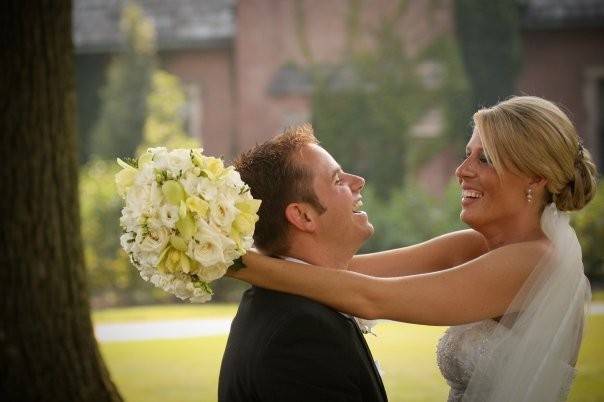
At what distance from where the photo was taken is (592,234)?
1600cm

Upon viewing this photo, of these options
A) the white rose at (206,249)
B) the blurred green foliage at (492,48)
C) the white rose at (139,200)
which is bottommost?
the white rose at (206,249)

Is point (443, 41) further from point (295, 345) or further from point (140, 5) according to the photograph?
point (295, 345)

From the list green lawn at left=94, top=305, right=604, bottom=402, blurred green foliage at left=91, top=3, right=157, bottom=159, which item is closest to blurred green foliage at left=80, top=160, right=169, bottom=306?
green lawn at left=94, top=305, right=604, bottom=402

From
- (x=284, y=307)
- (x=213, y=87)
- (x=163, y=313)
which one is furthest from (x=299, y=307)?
(x=213, y=87)

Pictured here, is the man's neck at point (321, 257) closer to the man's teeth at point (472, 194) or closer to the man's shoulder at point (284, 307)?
the man's shoulder at point (284, 307)

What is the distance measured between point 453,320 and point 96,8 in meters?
21.7

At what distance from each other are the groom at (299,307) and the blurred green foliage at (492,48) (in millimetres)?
17869

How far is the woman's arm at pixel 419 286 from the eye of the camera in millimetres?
3275

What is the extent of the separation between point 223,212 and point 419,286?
80 cm

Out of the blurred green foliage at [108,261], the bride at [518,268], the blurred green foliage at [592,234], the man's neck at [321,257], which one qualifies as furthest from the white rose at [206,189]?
the blurred green foliage at [592,234]

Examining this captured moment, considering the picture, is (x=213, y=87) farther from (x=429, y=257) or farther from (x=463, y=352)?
(x=463, y=352)

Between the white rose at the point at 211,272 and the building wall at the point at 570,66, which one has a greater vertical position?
the building wall at the point at 570,66

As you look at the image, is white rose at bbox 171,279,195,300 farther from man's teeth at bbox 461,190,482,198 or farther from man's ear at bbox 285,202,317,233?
man's teeth at bbox 461,190,482,198

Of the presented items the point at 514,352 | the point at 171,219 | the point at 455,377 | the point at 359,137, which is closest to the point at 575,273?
the point at 514,352
